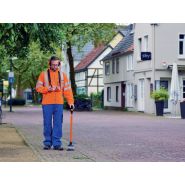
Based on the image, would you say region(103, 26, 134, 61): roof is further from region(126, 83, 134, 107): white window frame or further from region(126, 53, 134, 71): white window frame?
region(126, 83, 134, 107): white window frame

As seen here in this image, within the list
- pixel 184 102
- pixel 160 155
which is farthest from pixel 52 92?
pixel 184 102

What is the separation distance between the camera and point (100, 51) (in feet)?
222

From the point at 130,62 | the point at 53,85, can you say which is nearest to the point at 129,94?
the point at 130,62

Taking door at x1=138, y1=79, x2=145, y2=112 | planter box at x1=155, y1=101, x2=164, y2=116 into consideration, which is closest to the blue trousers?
planter box at x1=155, y1=101, x2=164, y2=116

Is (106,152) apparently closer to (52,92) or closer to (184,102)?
(52,92)

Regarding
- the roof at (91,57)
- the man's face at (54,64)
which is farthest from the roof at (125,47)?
the man's face at (54,64)

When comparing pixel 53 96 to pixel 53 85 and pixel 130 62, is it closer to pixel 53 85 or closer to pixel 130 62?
pixel 53 85

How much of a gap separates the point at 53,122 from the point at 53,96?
0.56 m

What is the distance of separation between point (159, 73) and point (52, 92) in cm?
2693

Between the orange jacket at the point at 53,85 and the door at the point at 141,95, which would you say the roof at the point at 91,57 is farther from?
the orange jacket at the point at 53,85

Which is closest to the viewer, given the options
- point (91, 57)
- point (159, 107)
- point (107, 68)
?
point (159, 107)

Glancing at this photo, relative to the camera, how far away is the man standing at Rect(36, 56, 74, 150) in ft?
41.2

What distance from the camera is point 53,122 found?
1299cm
